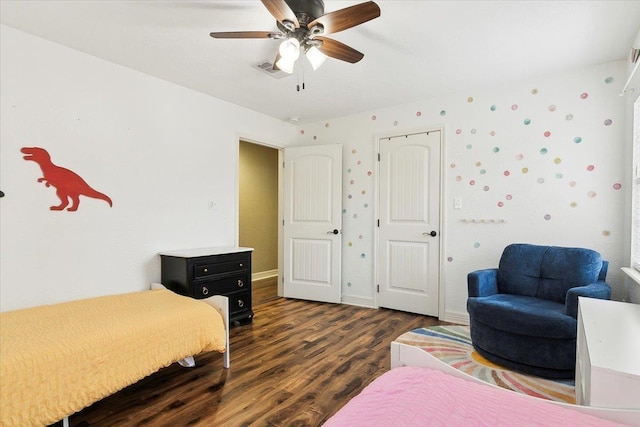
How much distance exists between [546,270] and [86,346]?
3296 millimetres

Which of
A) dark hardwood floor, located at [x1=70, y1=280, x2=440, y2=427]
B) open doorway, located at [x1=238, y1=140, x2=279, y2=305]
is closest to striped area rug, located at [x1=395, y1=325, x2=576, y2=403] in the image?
dark hardwood floor, located at [x1=70, y1=280, x2=440, y2=427]

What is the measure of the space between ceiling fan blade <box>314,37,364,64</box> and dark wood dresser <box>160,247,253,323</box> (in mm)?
2017

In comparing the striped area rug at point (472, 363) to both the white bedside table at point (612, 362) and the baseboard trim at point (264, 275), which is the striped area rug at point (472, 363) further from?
the baseboard trim at point (264, 275)

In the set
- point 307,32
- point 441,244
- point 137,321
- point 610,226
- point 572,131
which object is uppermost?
point 307,32

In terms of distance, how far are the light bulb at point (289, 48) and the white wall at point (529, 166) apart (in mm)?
2194

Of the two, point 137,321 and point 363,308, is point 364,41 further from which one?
point 363,308

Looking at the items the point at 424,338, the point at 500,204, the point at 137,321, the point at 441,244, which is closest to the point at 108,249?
the point at 137,321

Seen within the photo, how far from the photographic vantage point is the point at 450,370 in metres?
1.30

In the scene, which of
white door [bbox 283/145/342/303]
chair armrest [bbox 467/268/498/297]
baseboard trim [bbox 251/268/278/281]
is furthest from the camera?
baseboard trim [bbox 251/268/278/281]

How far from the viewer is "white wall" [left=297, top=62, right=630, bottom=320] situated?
285cm

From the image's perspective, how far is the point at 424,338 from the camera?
3053mm

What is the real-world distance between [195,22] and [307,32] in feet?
2.80

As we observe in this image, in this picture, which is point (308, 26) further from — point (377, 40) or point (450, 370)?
point (450, 370)

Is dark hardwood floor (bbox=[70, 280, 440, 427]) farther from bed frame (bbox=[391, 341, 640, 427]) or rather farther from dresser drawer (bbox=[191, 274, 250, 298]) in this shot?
bed frame (bbox=[391, 341, 640, 427])
